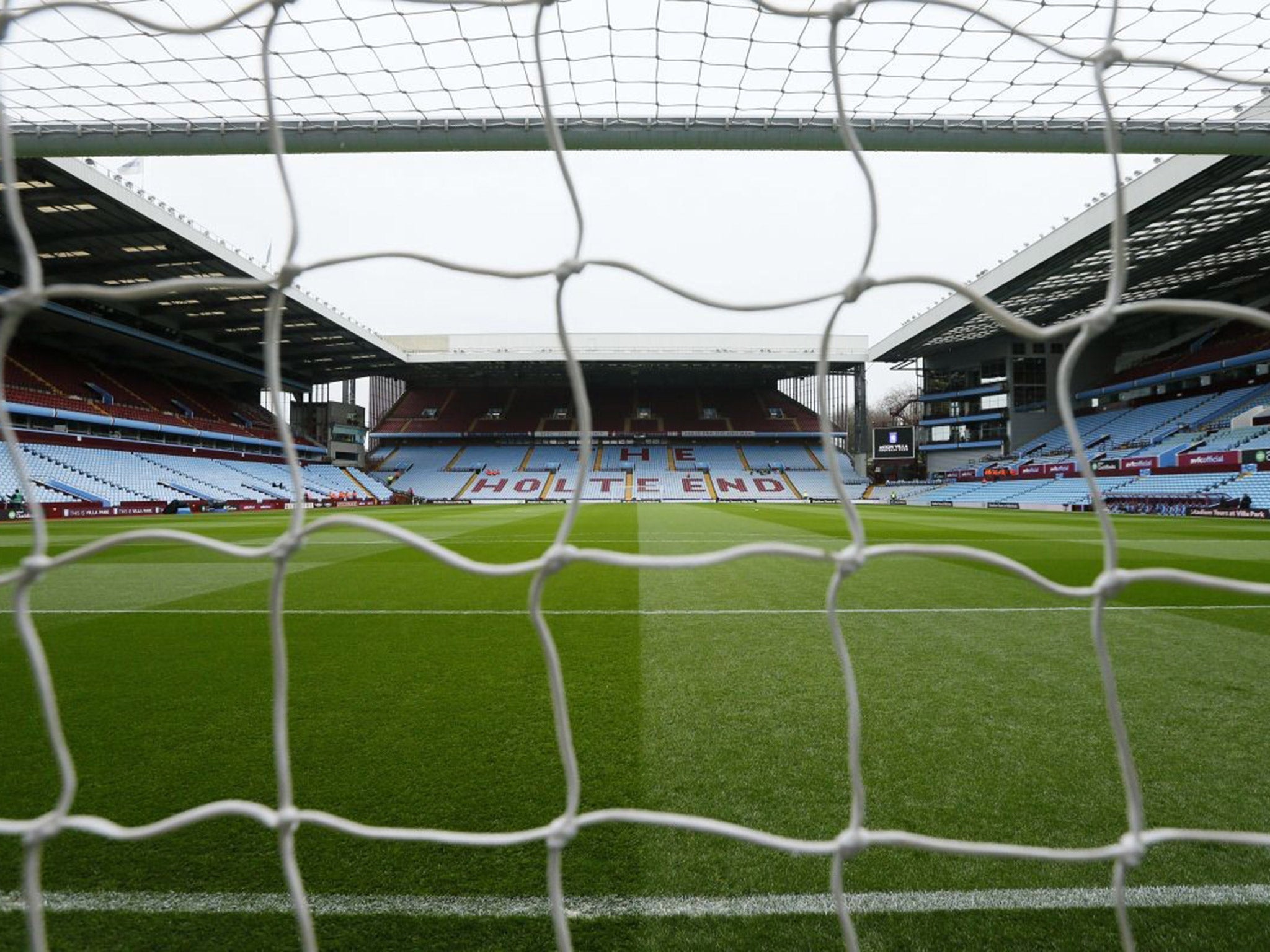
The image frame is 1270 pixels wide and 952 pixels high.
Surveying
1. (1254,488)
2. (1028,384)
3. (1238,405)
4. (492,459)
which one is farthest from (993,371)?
(492,459)

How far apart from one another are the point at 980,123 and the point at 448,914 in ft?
13.9

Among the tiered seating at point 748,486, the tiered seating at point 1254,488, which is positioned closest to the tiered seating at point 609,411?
the tiered seating at point 748,486

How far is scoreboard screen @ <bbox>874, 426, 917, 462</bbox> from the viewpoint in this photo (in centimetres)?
3070

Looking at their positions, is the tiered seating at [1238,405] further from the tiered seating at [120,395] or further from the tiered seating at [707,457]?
the tiered seating at [120,395]

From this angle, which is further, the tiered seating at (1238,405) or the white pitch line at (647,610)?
the tiered seating at (1238,405)

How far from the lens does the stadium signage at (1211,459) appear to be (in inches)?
750

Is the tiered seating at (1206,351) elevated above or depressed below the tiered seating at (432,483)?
above

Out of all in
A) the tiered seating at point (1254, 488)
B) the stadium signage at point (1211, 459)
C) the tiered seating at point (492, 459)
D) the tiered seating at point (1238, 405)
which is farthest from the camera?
the tiered seating at point (492, 459)

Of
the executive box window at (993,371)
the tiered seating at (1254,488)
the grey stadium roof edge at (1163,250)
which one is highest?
the grey stadium roof edge at (1163,250)

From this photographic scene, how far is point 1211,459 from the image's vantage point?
1966 centimetres

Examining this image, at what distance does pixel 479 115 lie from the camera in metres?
3.52

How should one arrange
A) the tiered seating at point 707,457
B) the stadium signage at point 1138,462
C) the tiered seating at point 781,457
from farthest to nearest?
the tiered seating at point 781,457 < the tiered seating at point 707,457 < the stadium signage at point 1138,462

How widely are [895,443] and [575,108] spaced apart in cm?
3031

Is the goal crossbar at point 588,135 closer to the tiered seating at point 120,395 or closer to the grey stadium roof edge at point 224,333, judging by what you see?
the grey stadium roof edge at point 224,333
